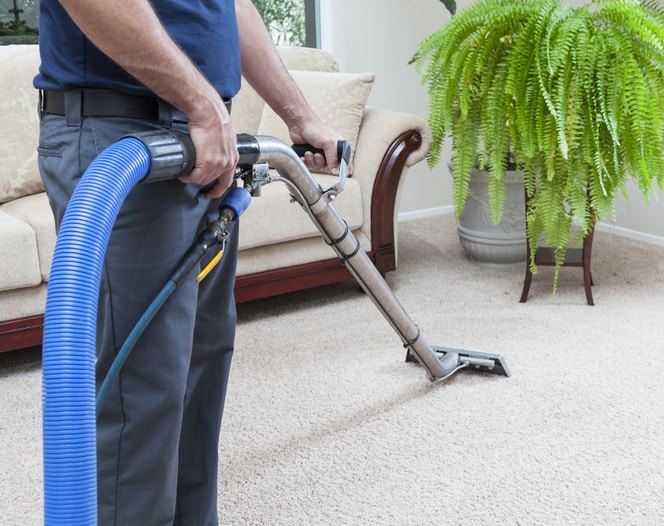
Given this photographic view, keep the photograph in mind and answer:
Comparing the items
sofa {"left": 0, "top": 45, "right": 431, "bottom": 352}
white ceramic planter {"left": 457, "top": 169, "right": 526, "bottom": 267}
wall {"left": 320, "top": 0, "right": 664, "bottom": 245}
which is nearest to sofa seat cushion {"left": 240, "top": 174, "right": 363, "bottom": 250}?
sofa {"left": 0, "top": 45, "right": 431, "bottom": 352}

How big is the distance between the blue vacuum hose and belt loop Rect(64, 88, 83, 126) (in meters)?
0.34

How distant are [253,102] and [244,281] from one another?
795mm

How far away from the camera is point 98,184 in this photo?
689 millimetres

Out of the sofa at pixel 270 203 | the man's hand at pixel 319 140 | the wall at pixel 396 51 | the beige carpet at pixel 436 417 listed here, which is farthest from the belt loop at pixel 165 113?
the wall at pixel 396 51

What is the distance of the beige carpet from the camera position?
157cm

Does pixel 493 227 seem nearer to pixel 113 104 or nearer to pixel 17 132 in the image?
pixel 17 132

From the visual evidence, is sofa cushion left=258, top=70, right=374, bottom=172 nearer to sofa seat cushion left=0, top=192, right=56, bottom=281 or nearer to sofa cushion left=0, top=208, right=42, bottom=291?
sofa seat cushion left=0, top=192, right=56, bottom=281

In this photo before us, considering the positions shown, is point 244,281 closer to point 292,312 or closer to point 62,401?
point 292,312

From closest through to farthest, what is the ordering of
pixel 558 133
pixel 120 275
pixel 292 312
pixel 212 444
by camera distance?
1. pixel 120 275
2. pixel 212 444
3. pixel 558 133
4. pixel 292 312

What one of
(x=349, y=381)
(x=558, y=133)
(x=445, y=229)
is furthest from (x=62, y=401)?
(x=445, y=229)

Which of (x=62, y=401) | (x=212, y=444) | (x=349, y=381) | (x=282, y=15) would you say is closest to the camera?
(x=62, y=401)

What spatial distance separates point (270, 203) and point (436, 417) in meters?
0.97

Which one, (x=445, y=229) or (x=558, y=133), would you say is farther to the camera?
(x=445, y=229)

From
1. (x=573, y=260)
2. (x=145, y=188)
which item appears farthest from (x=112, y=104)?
(x=573, y=260)
